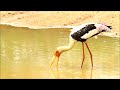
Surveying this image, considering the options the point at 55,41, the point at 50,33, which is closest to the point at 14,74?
the point at 55,41

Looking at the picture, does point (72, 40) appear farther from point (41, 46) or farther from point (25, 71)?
point (41, 46)

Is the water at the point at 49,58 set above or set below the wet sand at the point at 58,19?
below

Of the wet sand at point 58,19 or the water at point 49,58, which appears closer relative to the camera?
the water at point 49,58

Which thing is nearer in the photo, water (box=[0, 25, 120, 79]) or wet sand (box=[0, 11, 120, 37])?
water (box=[0, 25, 120, 79])

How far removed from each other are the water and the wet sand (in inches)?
132

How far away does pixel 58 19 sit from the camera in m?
19.9

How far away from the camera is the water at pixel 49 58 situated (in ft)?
30.6

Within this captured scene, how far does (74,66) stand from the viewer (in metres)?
10.3

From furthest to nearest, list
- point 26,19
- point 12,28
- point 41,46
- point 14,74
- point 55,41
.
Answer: point 26,19 < point 12,28 < point 55,41 < point 41,46 < point 14,74

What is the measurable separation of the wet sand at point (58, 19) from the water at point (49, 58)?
11.0ft

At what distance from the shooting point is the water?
9.31m

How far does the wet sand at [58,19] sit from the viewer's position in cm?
1869

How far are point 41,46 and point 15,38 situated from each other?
2.16 metres

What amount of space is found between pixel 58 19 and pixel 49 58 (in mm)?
9116
